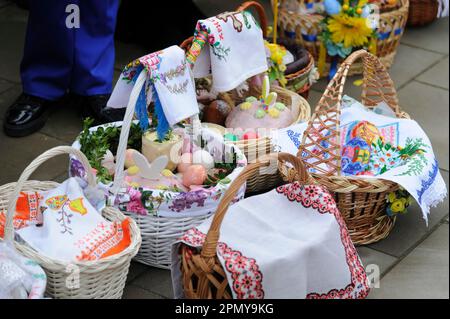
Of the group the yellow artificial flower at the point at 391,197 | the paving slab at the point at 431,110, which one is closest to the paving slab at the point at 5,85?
the paving slab at the point at 431,110

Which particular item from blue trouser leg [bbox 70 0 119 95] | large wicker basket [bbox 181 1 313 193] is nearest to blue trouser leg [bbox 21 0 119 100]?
blue trouser leg [bbox 70 0 119 95]

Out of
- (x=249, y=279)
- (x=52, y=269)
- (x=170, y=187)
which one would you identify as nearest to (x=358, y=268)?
(x=249, y=279)

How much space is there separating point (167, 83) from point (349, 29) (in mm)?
1642

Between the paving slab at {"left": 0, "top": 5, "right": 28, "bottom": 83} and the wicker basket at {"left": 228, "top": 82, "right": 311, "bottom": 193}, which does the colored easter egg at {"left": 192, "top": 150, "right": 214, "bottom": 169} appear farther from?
the paving slab at {"left": 0, "top": 5, "right": 28, "bottom": 83}

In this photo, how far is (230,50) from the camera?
10.2ft

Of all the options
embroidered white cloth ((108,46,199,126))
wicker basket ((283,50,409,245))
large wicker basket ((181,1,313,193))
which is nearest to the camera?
embroidered white cloth ((108,46,199,126))

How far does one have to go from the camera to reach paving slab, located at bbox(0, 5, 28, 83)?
424 cm

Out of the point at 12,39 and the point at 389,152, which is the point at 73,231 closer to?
the point at 389,152

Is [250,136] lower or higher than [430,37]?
higher

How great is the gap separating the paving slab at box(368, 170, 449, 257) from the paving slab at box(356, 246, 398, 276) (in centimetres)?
2

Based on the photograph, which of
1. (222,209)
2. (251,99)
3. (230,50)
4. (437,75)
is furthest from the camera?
(437,75)

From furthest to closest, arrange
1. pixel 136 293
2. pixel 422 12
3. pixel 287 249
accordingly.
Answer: pixel 422 12 → pixel 136 293 → pixel 287 249

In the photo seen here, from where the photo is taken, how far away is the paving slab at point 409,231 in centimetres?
304

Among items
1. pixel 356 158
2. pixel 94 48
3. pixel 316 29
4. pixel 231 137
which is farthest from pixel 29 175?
pixel 316 29
